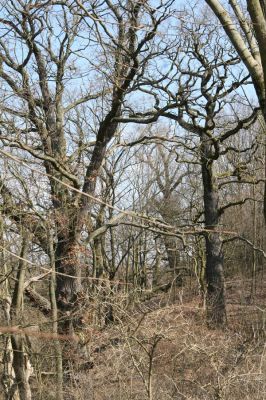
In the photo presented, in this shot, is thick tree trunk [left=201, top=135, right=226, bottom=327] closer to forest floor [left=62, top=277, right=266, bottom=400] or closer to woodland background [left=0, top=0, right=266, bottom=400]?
woodland background [left=0, top=0, right=266, bottom=400]

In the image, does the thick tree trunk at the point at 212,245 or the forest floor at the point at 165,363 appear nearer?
the forest floor at the point at 165,363

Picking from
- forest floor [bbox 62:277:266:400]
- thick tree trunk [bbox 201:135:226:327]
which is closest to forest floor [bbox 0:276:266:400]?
forest floor [bbox 62:277:266:400]

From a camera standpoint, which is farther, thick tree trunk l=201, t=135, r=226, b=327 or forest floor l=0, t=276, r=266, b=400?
thick tree trunk l=201, t=135, r=226, b=327

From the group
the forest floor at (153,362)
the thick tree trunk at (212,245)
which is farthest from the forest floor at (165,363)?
the thick tree trunk at (212,245)

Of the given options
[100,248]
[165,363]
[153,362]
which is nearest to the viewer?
[153,362]

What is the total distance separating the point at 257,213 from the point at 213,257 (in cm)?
618

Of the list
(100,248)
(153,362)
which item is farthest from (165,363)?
(100,248)

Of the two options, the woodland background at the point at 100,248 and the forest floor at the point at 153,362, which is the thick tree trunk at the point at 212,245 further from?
the forest floor at the point at 153,362

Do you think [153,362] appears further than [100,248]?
No

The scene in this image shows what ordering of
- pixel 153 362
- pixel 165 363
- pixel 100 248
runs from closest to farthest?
pixel 153 362 < pixel 165 363 < pixel 100 248

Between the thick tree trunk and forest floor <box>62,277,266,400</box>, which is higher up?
the thick tree trunk

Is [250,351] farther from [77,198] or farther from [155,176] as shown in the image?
[155,176]

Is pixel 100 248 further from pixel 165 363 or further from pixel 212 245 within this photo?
pixel 165 363

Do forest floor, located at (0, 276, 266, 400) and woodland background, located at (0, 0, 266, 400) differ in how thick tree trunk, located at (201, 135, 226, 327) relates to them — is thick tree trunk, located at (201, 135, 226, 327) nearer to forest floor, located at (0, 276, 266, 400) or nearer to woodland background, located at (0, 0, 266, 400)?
woodland background, located at (0, 0, 266, 400)
